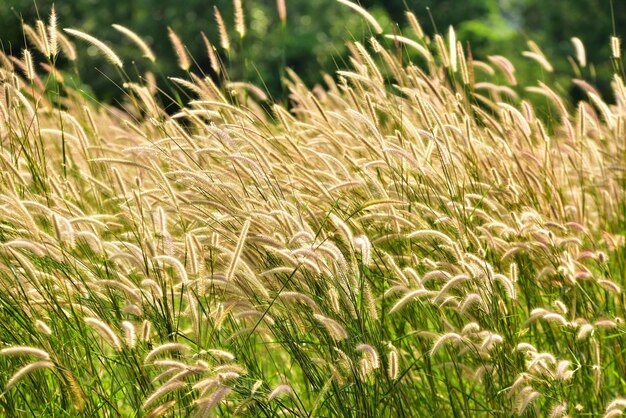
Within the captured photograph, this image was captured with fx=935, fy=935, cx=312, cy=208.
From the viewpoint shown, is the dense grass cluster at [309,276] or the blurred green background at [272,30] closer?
the dense grass cluster at [309,276]

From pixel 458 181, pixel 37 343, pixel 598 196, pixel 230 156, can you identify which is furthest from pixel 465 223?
pixel 598 196

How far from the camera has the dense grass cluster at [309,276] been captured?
235 centimetres

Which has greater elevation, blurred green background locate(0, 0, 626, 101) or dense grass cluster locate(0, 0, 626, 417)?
dense grass cluster locate(0, 0, 626, 417)

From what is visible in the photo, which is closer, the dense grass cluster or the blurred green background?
the dense grass cluster

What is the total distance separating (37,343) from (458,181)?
4.86 ft

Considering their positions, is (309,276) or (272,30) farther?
(272,30)

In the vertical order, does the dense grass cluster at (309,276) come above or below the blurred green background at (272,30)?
above

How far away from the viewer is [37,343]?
2.50 meters

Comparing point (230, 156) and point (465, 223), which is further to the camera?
point (465, 223)

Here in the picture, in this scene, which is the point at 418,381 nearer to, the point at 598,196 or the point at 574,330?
the point at 574,330

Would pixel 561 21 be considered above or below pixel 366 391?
below

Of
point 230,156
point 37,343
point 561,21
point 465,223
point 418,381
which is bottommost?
point 561,21

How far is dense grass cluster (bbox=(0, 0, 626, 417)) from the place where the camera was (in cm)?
235

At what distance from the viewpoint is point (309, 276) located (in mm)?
2453
